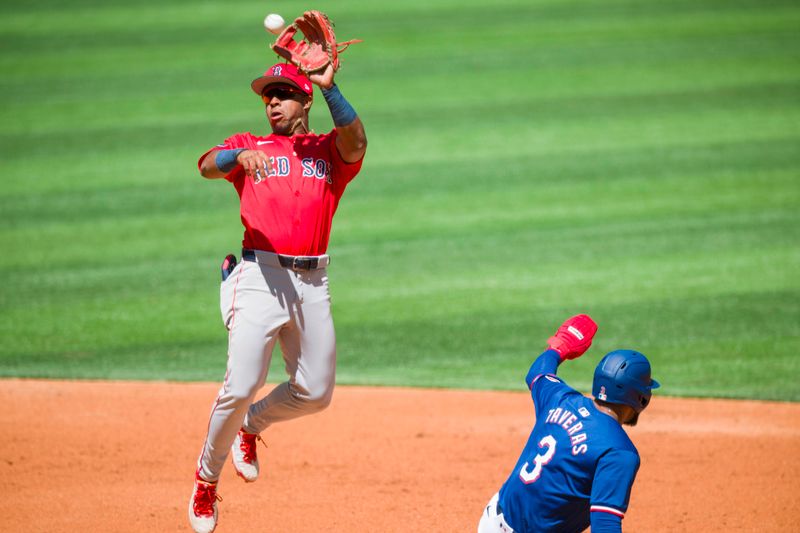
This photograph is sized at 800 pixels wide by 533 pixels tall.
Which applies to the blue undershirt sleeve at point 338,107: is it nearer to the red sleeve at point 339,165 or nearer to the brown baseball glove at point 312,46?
the brown baseball glove at point 312,46

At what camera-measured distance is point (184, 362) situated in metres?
8.80

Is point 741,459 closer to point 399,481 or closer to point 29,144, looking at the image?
point 399,481

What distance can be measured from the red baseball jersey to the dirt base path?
5.62 ft

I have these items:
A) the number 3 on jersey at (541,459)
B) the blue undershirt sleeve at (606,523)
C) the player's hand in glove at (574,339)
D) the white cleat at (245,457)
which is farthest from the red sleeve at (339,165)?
the blue undershirt sleeve at (606,523)

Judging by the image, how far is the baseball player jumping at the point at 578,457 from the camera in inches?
154

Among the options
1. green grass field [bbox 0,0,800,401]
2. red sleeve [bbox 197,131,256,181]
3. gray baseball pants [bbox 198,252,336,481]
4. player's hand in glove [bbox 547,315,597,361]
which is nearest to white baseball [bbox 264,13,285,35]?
red sleeve [bbox 197,131,256,181]

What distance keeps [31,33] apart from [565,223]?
11.1 metres

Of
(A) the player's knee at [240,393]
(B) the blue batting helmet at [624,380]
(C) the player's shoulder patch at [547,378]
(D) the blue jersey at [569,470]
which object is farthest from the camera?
(A) the player's knee at [240,393]

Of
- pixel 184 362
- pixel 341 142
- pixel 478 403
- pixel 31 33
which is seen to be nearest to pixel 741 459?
pixel 478 403

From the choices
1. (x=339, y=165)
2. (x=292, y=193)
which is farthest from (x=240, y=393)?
(x=339, y=165)

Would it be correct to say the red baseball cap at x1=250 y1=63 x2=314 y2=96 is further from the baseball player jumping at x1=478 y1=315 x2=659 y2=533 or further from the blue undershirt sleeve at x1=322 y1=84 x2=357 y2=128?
the baseball player jumping at x1=478 y1=315 x2=659 y2=533

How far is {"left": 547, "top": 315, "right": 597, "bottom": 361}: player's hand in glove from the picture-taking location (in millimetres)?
4652

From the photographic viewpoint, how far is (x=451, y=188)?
1306 cm

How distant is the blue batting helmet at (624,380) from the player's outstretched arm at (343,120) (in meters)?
1.63
